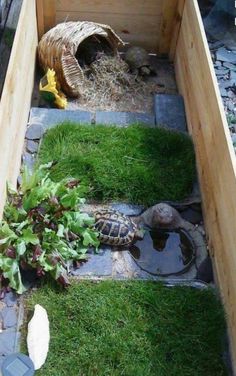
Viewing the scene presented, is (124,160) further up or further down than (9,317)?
further up

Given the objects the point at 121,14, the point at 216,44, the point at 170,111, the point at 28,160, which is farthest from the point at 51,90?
the point at 216,44

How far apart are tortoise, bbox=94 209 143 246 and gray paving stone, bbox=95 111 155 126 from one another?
90cm

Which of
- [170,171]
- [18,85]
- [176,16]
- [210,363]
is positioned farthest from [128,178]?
[176,16]

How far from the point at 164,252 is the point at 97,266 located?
0.38 metres

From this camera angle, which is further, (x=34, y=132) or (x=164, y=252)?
(x=34, y=132)

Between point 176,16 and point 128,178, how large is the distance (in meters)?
1.53

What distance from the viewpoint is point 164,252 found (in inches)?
108

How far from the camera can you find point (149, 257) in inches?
106

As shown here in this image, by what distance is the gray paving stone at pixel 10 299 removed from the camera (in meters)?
2.42

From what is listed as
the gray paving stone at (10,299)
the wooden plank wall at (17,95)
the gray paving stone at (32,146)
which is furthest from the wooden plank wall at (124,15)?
the gray paving stone at (10,299)

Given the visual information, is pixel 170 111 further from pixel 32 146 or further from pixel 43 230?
pixel 43 230

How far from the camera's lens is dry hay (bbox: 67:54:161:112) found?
3607 mm

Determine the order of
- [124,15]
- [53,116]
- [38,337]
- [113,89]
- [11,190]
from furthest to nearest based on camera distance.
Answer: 1. [124,15]
2. [113,89]
3. [53,116]
4. [11,190]
5. [38,337]

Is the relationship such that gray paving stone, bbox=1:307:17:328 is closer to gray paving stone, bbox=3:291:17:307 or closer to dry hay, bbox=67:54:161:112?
gray paving stone, bbox=3:291:17:307
